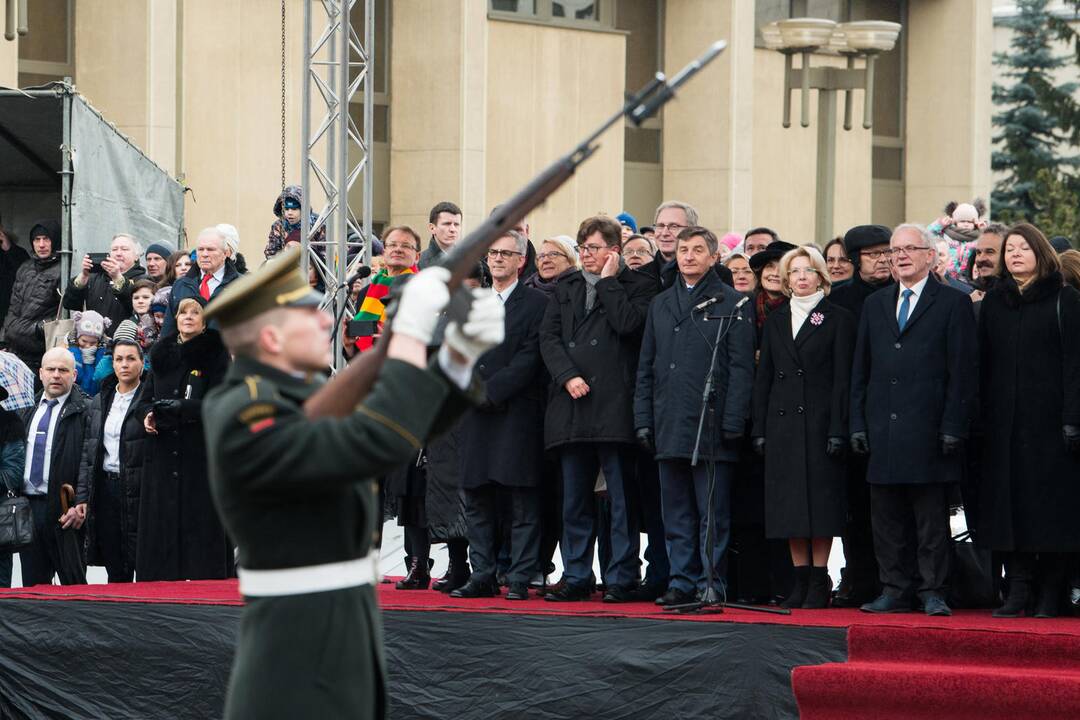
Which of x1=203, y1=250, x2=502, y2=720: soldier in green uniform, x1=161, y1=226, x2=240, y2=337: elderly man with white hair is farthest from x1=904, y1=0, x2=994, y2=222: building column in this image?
x1=203, y1=250, x2=502, y2=720: soldier in green uniform

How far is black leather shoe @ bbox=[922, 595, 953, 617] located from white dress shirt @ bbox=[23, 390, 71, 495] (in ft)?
17.0

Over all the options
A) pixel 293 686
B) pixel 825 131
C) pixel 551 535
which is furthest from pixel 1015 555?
pixel 825 131

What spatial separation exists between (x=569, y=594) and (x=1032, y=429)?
241 centimetres

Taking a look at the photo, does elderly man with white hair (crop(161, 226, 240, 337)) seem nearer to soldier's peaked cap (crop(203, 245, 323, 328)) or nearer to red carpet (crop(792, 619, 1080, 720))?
red carpet (crop(792, 619, 1080, 720))

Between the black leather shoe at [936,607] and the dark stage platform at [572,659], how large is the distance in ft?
0.21

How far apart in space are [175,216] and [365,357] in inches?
528

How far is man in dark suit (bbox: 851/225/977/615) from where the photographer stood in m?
8.30

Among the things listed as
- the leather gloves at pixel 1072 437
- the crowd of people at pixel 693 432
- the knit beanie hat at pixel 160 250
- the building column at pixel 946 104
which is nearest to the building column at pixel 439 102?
the building column at pixel 946 104

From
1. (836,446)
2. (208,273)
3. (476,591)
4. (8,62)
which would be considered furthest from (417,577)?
(8,62)

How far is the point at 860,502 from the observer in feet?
29.5

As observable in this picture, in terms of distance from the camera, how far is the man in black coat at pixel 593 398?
905cm

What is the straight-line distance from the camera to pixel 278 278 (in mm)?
4387

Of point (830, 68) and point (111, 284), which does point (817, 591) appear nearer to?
point (111, 284)

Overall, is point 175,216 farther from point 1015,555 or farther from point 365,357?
point 365,357
